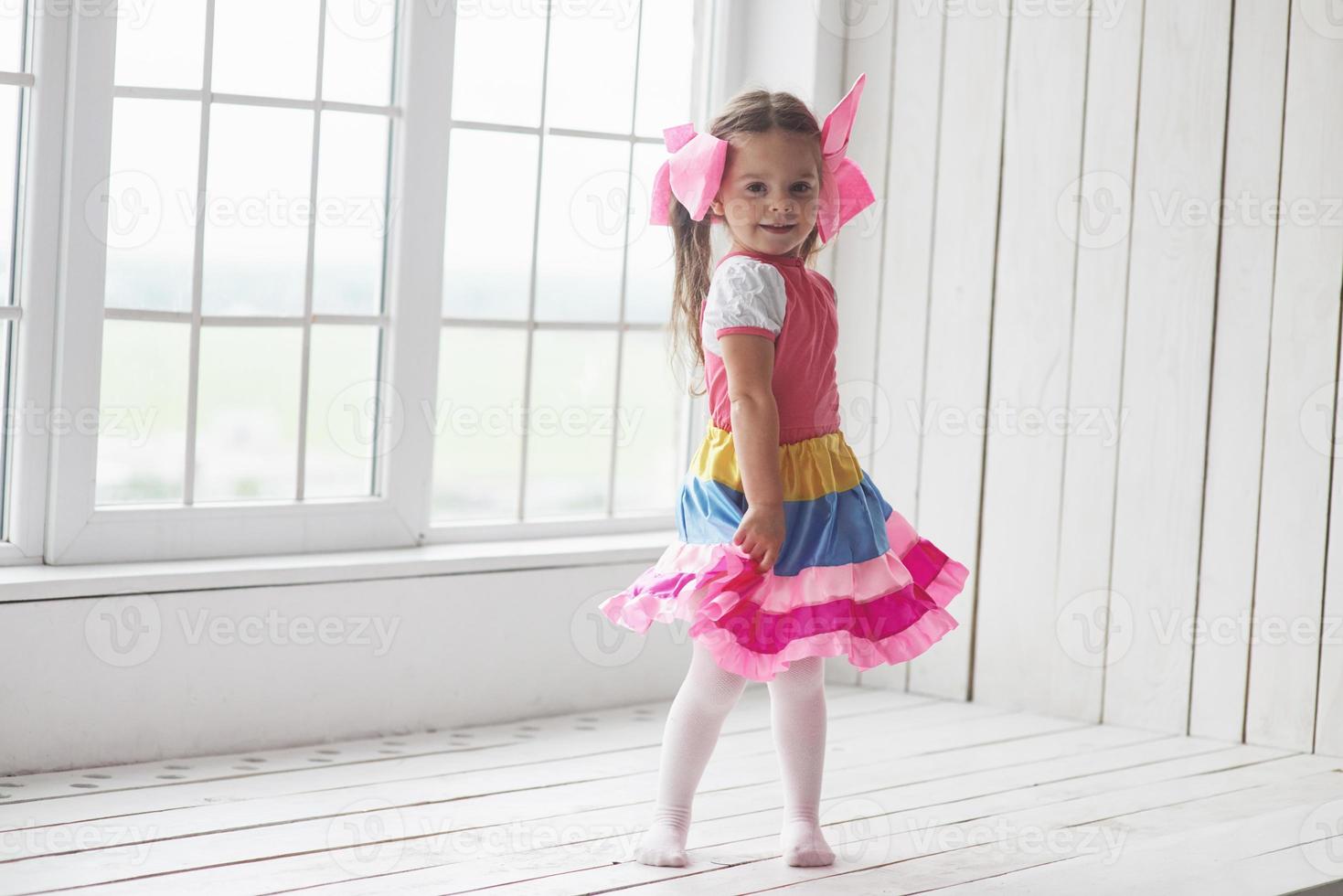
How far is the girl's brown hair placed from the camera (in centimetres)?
206

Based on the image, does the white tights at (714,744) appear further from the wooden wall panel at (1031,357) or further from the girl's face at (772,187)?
the wooden wall panel at (1031,357)

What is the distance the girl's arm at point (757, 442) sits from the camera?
195 centimetres

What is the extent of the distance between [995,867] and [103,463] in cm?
163

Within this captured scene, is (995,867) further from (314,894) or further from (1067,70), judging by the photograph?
(1067,70)

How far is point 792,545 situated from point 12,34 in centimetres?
154

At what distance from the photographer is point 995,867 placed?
2090mm

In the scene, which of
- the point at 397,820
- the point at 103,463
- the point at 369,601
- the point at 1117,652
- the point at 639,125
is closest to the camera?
the point at 397,820

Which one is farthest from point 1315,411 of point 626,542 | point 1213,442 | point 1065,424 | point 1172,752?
point 626,542

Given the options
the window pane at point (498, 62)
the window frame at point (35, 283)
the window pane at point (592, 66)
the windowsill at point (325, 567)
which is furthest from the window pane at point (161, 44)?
the windowsill at point (325, 567)

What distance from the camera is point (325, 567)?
2.63 metres

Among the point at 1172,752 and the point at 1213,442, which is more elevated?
the point at 1213,442

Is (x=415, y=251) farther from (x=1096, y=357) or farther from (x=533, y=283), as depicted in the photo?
(x=1096, y=357)

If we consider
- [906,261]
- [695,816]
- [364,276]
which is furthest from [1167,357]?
[364,276]

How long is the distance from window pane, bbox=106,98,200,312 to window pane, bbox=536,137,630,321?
29.3 inches
